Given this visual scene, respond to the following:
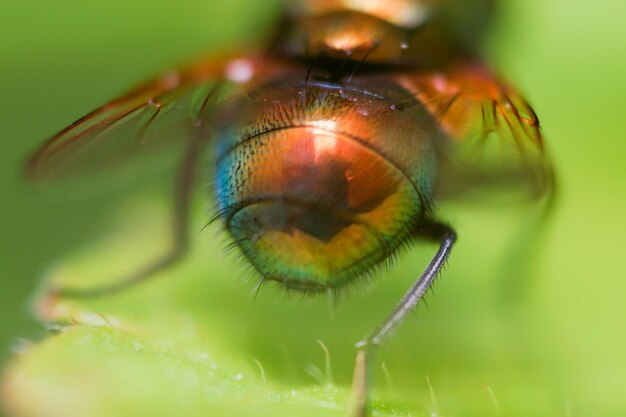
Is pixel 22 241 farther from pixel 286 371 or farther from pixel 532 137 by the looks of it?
pixel 532 137

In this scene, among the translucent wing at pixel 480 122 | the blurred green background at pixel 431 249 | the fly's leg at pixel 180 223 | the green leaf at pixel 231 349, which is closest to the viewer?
the green leaf at pixel 231 349

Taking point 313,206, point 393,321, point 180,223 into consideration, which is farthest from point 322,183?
point 180,223

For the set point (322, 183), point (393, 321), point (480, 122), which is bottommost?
point (393, 321)

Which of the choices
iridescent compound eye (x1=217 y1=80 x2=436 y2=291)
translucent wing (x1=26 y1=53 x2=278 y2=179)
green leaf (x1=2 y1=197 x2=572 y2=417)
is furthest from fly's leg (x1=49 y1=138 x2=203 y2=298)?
iridescent compound eye (x1=217 y1=80 x2=436 y2=291)

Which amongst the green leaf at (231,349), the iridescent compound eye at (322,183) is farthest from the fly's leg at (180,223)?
the iridescent compound eye at (322,183)

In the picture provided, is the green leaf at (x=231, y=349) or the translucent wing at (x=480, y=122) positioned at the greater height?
the translucent wing at (x=480, y=122)

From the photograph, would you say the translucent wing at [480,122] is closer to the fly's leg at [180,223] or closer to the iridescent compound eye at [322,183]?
the iridescent compound eye at [322,183]

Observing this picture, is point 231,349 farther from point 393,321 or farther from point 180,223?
point 180,223
